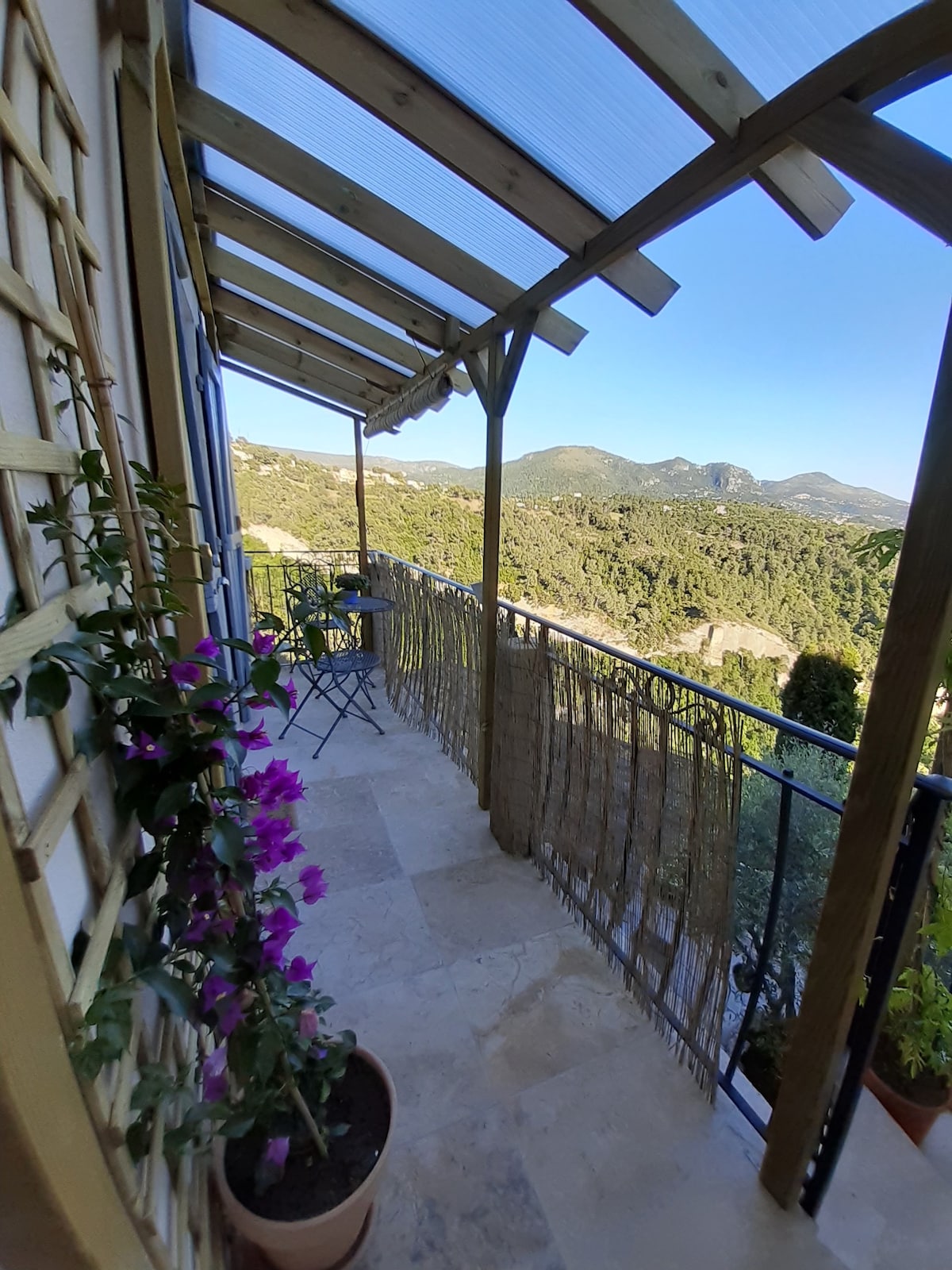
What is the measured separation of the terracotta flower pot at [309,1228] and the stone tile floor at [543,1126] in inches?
5.0

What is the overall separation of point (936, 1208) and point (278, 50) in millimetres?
3079

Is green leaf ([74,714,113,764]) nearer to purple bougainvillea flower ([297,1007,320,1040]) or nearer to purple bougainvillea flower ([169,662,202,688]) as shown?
purple bougainvillea flower ([169,662,202,688])

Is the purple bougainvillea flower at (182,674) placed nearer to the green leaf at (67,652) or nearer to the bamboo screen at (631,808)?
the green leaf at (67,652)

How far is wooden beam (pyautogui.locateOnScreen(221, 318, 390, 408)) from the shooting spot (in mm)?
3523

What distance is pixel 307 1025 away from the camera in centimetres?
99

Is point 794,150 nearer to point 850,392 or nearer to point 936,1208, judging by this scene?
point 936,1208

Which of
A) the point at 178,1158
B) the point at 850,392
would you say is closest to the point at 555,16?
the point at 178,1158

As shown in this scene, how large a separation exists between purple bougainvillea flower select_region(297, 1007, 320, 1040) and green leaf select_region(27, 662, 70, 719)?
0.79 m

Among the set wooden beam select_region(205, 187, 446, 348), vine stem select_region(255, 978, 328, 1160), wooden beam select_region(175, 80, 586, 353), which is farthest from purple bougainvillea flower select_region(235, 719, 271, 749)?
wooden beam select_region(205, 187, 446, 348)

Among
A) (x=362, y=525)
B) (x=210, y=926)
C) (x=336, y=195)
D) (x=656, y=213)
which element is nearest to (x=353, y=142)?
(x=336, y=195)

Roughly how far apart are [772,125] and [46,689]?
1.45 m

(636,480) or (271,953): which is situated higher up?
(636,480)

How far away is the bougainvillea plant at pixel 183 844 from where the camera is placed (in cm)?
61

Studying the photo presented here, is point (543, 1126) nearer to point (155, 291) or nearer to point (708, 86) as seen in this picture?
point (155, 291)
